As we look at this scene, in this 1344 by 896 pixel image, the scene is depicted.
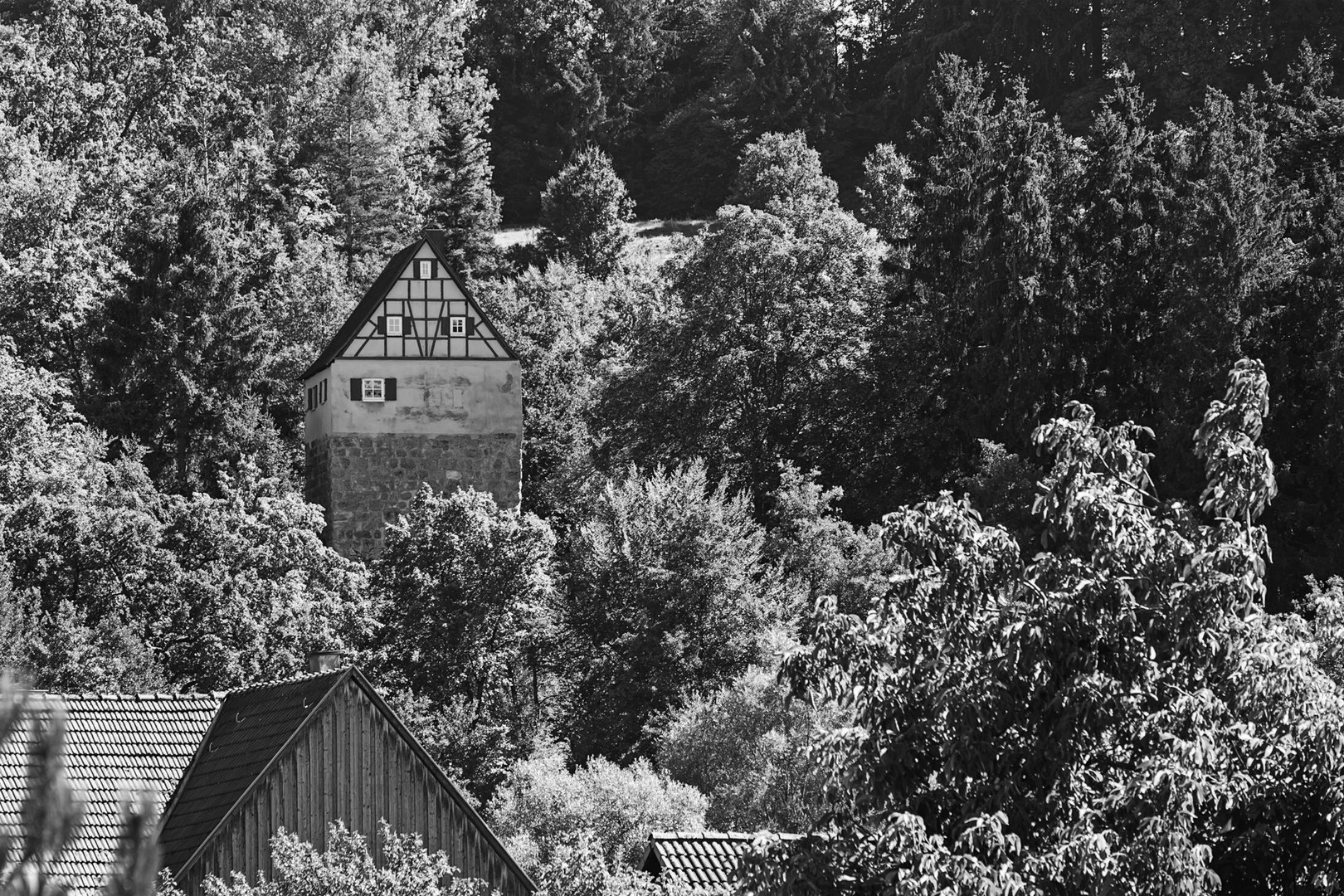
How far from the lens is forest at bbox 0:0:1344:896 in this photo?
1138 cm

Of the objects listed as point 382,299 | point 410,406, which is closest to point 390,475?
point 410,406

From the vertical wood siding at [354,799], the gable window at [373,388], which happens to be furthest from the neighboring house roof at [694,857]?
the gable window at [373,388]

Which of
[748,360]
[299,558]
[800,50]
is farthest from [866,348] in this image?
[800,50]

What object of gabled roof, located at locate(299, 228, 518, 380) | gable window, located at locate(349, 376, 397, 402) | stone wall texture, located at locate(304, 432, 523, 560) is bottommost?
stone wall texture, located at locate(304, 432, 523, 560)

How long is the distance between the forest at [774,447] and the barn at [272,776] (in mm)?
3642

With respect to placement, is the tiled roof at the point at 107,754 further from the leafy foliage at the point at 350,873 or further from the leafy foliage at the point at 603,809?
the leafy foliage at the point at 603,809

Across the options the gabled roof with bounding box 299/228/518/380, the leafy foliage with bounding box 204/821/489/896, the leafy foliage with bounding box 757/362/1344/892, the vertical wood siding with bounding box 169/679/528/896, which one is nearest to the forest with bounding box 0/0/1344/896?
the leafy foliage with bounding box 757/362/1344/892

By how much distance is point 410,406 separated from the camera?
53.7 m

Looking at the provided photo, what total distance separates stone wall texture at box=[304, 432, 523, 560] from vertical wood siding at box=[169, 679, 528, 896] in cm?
2718

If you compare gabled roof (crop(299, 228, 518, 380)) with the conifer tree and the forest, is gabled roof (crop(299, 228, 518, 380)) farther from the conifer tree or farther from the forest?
the conifer tree

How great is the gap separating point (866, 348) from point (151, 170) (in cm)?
2159

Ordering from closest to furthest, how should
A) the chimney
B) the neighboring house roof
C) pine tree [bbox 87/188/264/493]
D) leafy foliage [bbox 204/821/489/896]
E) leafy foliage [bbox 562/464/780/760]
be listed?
leafy foliage [bbox 204/821/489/896], the neighboring house roof, the chimney, leafy foliage [bbox 562/464/780/760], pine tree [bbox 87/188/264/493]

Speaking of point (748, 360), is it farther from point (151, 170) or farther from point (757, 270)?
point (151, 170)

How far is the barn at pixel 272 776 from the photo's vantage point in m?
23.7
